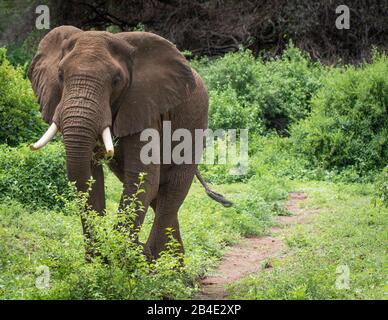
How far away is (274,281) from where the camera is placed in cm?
823

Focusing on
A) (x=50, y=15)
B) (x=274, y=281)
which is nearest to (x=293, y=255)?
(x=274, y=281)

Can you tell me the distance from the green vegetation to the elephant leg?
25cm

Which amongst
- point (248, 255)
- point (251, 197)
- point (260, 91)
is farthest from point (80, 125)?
point (260, 91)

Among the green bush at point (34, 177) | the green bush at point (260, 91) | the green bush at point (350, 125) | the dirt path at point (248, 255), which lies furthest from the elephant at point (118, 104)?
the green bush at point (260, 91)

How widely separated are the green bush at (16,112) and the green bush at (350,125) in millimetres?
4793

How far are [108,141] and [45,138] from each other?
1.72 feet

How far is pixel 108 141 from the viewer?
24.4 ft

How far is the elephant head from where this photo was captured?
736 cm

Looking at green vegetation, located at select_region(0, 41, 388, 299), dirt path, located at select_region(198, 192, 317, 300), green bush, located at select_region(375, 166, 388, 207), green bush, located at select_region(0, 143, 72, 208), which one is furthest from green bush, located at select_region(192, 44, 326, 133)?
green bush, located at select_region(375, 166, 388, 207)

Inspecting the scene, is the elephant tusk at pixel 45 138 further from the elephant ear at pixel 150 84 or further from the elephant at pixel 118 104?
the elephant ear at pixel 150 84

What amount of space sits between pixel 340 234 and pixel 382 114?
536 cm

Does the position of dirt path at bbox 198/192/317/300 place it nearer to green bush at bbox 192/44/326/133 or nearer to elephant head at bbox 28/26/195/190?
elephant head at bbox 28/26/195/190

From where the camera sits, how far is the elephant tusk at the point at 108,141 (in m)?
7.33
